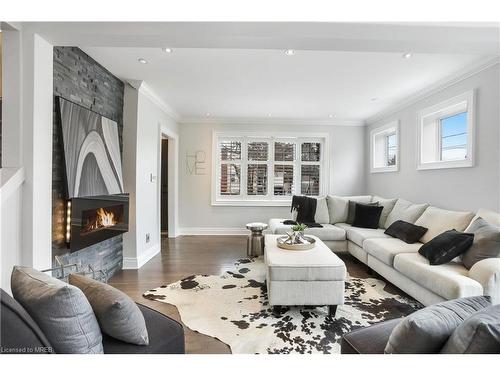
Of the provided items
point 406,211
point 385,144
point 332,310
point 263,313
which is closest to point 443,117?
point 406,211

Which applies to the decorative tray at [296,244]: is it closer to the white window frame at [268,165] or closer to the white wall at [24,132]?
the white wall at [24,132]

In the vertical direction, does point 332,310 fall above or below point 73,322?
below

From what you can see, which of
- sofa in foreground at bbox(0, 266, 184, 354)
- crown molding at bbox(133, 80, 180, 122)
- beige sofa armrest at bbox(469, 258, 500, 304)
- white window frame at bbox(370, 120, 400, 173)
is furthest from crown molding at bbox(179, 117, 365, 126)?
sofa in foreground at bbox(0, 266, 184, 354)

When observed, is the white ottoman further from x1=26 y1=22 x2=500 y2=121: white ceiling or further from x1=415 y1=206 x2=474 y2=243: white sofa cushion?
x1=26 y1=22 x2=500 y2=121: white ceiling

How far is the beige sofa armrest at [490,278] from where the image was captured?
1939mm

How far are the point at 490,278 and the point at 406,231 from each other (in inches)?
50.0

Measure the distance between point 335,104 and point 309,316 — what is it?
11.5 feet

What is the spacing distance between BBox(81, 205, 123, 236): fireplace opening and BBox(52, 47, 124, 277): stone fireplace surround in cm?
20

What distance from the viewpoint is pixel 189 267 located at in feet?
11.6

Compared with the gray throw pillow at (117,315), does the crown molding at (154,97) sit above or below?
above

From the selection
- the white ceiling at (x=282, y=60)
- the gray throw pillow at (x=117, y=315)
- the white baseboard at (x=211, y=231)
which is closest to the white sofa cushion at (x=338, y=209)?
the white ceiling at (x=282, y=60)

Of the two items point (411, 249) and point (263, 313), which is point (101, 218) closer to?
point (263, 313)

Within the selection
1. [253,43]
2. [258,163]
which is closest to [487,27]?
[253,43]

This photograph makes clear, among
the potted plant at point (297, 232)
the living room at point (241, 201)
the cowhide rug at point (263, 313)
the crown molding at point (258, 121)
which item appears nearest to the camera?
the living room at point (241, 201)
